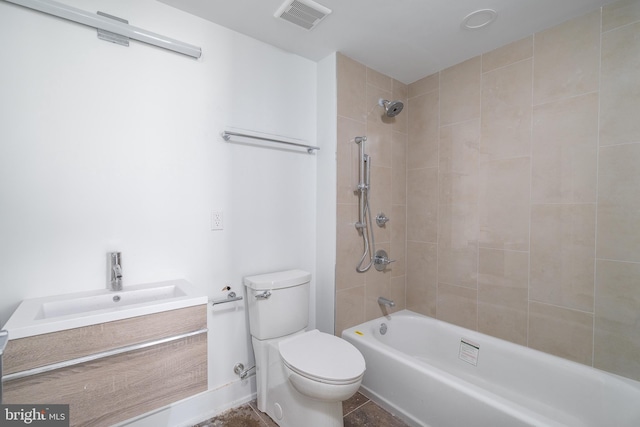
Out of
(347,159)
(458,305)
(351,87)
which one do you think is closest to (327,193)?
(347,159)

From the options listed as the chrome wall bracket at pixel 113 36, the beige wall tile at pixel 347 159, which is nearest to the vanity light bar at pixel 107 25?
the chrome wall bracket at pixel 113 36

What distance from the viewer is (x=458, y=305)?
2.11 meters

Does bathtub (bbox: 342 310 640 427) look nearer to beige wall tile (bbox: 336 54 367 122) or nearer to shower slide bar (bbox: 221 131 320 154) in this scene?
shower slide bar (bbox: 221 131 320 154)

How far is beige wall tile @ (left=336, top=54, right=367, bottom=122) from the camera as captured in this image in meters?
2.00

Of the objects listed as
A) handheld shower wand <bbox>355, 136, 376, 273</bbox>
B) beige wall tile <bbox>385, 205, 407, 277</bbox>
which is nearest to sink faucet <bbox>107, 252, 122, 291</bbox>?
handheld shower wand <bbox>355, 136, 376, 273</bbox>

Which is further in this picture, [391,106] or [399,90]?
[399,90]

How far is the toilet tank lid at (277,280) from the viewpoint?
1631mm

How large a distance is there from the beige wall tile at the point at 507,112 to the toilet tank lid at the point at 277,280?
151cm

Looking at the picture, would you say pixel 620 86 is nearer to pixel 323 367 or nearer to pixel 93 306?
pixel 323 367

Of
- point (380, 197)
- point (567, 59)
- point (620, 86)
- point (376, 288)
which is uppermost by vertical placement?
point (567, 59)

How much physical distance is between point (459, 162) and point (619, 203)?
89 cm

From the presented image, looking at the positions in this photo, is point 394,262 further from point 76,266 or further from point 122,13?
point 122,13

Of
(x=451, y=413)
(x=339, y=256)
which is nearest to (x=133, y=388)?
(x=339, y=256)

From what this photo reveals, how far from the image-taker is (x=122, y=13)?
4.55 feet
